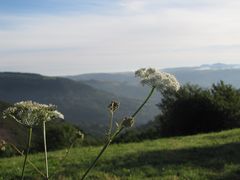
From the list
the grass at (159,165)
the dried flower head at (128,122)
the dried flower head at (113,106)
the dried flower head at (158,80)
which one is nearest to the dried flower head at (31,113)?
the dried flower head at (113,106)

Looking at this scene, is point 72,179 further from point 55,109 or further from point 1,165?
point 55,109

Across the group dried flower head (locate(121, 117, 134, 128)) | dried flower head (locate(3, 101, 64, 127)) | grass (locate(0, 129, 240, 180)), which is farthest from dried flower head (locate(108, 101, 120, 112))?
grass (locate(0, 129, 240, 180))

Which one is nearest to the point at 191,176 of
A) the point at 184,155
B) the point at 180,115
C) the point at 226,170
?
the point at 226,170

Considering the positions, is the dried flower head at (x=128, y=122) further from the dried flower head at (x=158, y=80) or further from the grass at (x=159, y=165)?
the grass at (x=159, y=165)

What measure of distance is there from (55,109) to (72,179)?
11533 mm

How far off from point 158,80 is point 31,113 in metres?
1.14

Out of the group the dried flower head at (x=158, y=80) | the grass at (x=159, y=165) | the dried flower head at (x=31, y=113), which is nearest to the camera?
the dried flower head at (x=31, y=113)

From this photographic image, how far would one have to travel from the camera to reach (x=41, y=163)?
854 inches

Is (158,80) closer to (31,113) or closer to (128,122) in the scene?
(128,122)

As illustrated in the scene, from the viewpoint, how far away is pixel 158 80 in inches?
205

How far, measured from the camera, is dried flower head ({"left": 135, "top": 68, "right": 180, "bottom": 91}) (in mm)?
5148

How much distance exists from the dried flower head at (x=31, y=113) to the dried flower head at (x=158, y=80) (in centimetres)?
82

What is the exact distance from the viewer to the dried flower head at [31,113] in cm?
485

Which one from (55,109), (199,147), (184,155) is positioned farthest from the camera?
(199,147)
